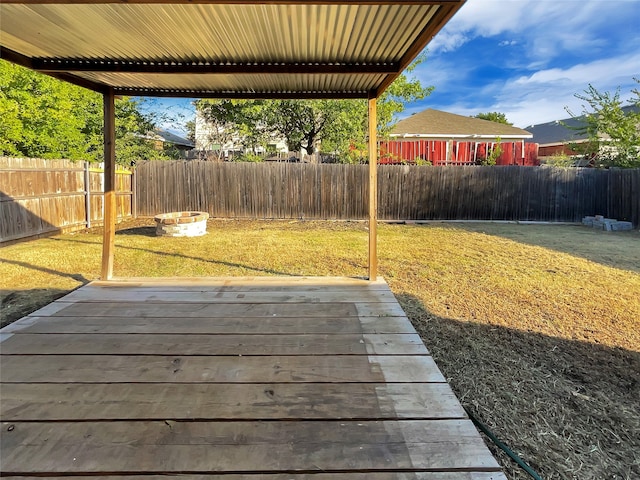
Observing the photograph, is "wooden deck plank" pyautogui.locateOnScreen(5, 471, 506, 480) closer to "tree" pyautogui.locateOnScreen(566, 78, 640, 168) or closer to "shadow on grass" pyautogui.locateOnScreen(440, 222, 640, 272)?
"shadow on grass" pyautogui.locateOnScreen(440, 222, 640, 272)

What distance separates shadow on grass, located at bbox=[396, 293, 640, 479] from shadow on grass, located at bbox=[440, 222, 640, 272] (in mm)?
3565

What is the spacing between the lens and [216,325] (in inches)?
96.3

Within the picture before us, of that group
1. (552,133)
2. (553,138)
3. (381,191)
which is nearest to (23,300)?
(381,191)

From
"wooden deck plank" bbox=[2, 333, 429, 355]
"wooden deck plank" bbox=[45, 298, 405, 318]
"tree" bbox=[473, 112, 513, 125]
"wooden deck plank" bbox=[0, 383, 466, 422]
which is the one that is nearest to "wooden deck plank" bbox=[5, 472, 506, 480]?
"wooden deck plank" bbox=[0, 383, 466, 422]

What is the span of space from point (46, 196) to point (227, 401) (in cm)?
784

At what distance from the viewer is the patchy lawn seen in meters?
2.12

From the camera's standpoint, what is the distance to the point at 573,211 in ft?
36.3

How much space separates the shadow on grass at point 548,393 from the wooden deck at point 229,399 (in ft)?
1.97

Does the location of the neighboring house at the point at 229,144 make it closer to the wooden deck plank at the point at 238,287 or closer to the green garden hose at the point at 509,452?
the wooden deck plank at the point at 238,287

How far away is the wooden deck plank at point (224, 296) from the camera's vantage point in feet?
9.77

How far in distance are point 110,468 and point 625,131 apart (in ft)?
51.5

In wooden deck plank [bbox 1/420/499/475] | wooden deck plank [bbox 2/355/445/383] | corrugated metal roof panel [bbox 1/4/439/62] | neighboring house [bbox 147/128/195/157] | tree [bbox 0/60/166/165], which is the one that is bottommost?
wooden deck plank [bbox 1/420/499/475]

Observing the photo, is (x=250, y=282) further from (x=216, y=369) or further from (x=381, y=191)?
(x=381, y=191)

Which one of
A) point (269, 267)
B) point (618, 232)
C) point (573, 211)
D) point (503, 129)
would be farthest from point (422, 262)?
point (503, 129)
